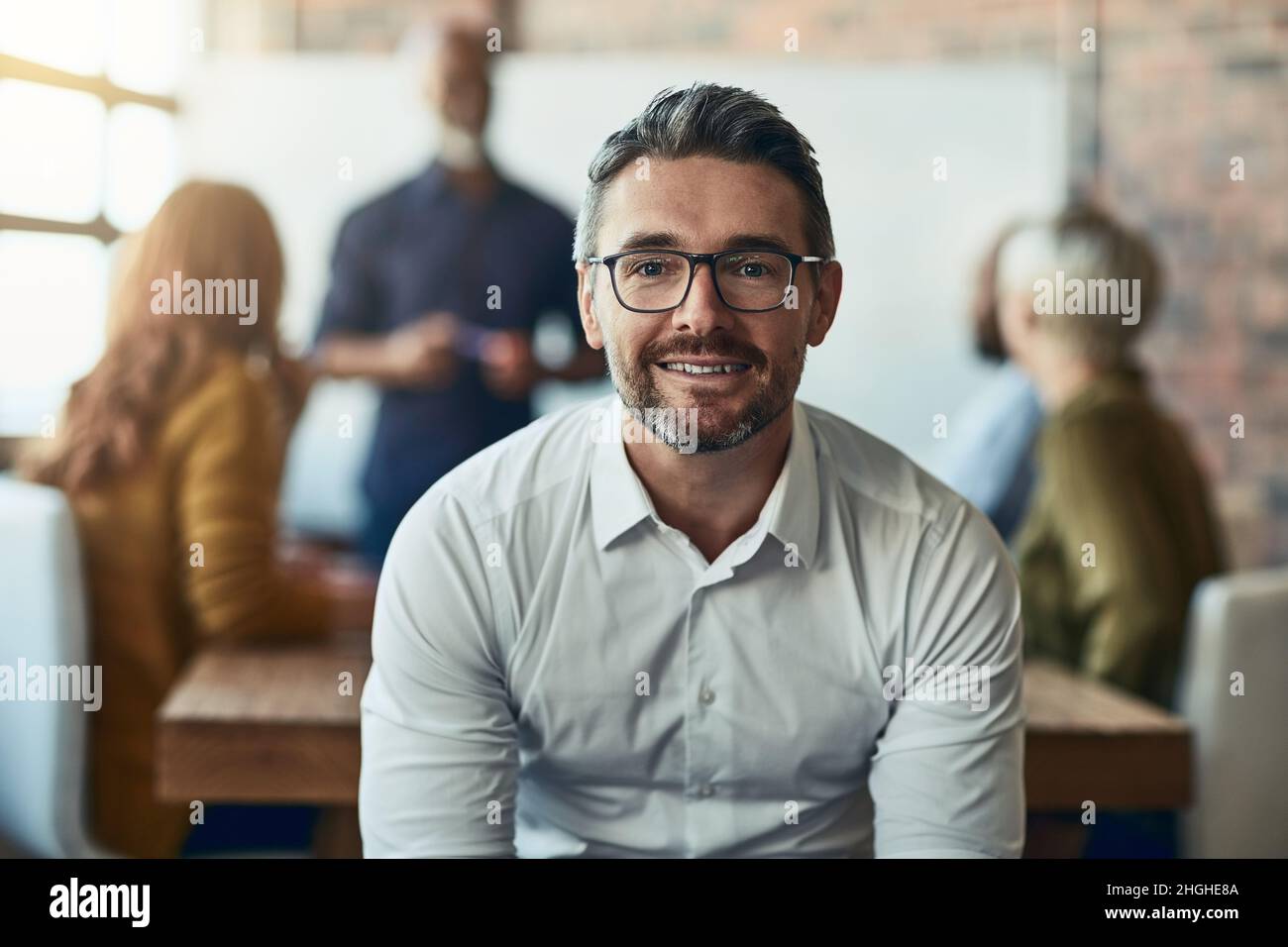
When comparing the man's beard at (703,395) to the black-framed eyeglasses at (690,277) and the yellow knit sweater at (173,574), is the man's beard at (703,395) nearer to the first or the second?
the black-framed eyeglasses at (690,277)

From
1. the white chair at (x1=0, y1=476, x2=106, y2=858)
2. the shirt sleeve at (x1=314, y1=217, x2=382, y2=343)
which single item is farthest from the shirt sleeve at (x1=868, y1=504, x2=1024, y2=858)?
the shirt sleeve at (x1=314, y1=217, x2=382, y2=343)

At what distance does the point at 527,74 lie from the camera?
7.32ft

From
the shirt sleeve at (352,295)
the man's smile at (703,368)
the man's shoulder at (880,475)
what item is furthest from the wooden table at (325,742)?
the shirt sleeve at (352,295)

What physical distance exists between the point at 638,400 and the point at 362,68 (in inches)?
66.6

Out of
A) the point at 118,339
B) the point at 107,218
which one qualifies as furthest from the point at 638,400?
the point at 107,218

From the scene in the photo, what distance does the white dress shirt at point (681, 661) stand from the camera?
2.63 feet

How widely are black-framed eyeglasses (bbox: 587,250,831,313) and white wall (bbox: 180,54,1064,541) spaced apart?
1.36m

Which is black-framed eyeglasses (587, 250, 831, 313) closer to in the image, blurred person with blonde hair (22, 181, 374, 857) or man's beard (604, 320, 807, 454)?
man's beard (604, 320, 807, 454)

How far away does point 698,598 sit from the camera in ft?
2.74

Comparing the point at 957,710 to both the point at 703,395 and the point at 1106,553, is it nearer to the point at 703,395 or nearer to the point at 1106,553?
the point at 703,395

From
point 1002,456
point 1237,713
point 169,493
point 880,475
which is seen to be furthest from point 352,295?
point 1237,713

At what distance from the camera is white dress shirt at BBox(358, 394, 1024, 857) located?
80cm

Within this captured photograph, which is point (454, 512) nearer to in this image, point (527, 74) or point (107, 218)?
point (107, 218)

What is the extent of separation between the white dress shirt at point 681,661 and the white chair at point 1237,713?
18.6 inches
